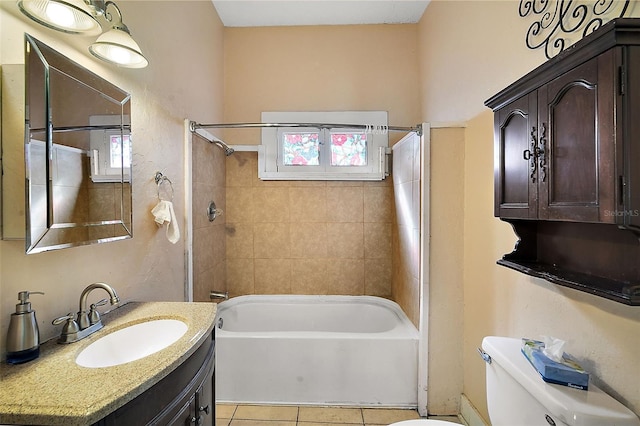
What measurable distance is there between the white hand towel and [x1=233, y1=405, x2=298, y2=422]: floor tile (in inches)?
47.7

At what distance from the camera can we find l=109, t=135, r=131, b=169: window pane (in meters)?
1.20

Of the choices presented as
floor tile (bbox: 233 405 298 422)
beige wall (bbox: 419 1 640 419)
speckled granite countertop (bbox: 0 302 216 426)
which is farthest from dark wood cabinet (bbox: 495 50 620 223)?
floor tile (bbox: 233 405 298 422)

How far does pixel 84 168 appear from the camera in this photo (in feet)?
3.47

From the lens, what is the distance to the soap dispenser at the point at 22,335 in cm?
80

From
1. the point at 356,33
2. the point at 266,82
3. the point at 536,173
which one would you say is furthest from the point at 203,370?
the point at 356,33

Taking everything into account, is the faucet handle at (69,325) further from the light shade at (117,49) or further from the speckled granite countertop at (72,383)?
the light shade at (117,49)

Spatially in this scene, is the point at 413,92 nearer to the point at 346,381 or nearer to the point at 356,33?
the point at 356,33

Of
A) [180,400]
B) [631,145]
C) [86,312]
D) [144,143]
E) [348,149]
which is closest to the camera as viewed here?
[631,145]

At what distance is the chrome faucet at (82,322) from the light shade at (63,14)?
32.7 inches

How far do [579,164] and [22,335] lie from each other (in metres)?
1.60

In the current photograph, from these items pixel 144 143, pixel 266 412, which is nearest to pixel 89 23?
pixel 144 143

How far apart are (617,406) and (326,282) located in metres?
2.10

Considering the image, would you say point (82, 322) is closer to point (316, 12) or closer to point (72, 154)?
point (72, 154)

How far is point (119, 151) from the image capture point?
1.24 meters
